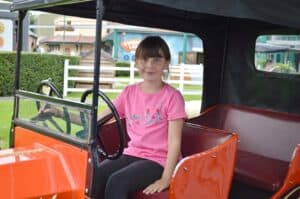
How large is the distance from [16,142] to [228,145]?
1.34 meters

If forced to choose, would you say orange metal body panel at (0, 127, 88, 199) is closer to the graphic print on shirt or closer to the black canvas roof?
the graphic print on shirt

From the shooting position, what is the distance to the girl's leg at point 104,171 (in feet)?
8.80

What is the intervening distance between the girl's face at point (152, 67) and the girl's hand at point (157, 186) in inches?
24.2

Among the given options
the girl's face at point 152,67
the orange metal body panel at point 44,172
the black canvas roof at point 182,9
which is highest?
the black canvas roof at point 182,9

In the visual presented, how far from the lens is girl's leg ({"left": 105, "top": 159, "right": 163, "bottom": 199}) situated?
2.52 meters

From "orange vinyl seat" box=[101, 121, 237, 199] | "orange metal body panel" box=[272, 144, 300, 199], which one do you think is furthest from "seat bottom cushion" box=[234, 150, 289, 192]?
"orange vinyl seat" box=[101, 121, 237, 199]

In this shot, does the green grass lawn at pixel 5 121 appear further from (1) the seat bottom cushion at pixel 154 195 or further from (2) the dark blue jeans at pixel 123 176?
(1) the seat bottom cushion at pixel 154 195

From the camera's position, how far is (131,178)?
8.38 ft

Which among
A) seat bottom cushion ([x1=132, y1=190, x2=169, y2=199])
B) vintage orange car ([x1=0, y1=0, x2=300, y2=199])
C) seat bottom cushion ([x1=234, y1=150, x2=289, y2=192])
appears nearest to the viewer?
vintage orange car ([x1=0, y1=0, x2=300, y2=199])

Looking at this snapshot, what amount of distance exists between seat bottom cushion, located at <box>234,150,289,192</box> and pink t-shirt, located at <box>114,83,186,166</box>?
953 millimetres

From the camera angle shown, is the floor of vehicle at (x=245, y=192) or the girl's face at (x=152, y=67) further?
the floor of vehicle at (x=245, y=192)

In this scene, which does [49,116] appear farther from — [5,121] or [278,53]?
[5,121]

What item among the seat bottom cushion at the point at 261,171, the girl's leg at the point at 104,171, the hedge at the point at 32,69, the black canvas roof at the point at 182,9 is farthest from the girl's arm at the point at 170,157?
the hedge at the point at 32,69

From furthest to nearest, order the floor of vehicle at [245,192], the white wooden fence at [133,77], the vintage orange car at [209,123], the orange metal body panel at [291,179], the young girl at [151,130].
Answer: the white wooden fence at [133,77] → the floor of vehicle at [245,192] → the orange metal body panel at [291,179] → the young girl at [151,130] → the vintage orange car at [209,123]
